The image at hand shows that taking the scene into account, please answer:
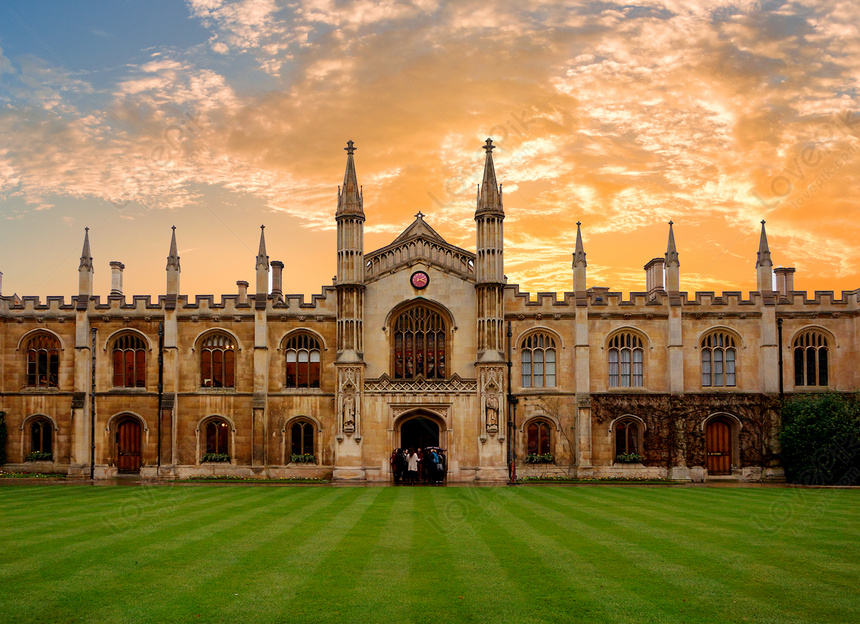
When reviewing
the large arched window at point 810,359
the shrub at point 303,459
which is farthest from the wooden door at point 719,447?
the shrub at point 303,459

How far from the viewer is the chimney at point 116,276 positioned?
44125 mm

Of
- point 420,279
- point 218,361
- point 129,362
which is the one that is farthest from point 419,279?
point 129,362

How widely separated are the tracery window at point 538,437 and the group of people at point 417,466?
6028mm

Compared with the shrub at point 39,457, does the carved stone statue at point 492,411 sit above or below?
above

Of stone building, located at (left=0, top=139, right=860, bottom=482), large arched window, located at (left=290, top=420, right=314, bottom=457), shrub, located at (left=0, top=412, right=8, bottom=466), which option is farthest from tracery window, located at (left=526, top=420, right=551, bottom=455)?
shrub, located at (left=0, top=412, right=8, bottom=466)

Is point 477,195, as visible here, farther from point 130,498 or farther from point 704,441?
point 130,498

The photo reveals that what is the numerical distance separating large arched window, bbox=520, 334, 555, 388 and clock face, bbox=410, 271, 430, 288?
6.27 metres

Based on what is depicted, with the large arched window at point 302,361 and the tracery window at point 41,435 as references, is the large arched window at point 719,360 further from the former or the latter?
the tracery window at point 41,435

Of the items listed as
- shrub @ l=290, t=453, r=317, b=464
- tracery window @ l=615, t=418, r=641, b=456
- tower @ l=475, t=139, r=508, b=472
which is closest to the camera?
tower @ l=475, t=139, r=508, b=472

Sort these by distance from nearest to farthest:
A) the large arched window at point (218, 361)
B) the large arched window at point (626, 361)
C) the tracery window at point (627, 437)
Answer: the tracery window at point (627, 437)
the large arched window at point (626, 361)
the large arched window at point (218, 361)

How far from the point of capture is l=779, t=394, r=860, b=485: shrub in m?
34.6

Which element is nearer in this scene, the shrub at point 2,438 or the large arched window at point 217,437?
the shrub at point 2,438

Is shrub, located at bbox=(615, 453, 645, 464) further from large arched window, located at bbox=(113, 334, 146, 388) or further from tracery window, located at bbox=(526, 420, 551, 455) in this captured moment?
large arched window, located at bbox=(113, 334, 146, 388)

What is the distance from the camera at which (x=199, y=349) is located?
40344 millimetres
